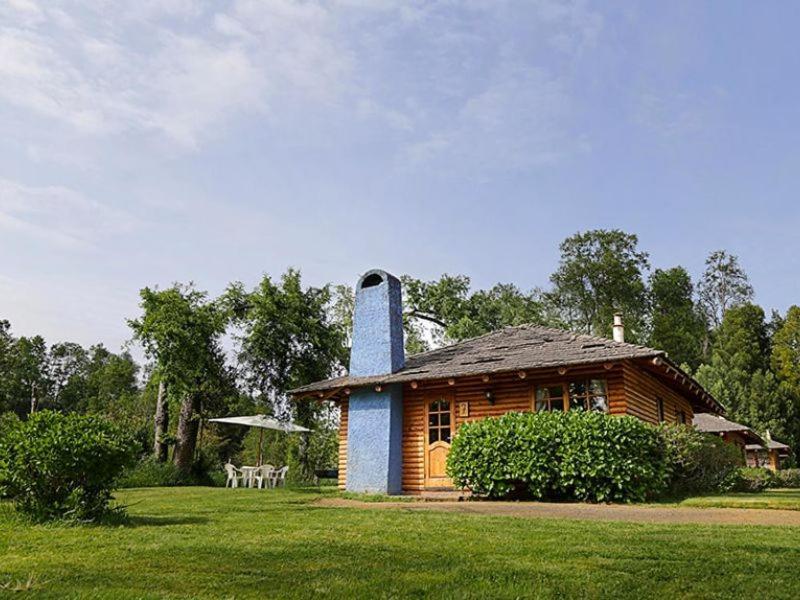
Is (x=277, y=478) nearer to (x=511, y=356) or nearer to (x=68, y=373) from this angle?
(x=511, y=356)

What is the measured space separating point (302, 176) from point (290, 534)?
940 cm

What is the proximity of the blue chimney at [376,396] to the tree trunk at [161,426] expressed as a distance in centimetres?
968

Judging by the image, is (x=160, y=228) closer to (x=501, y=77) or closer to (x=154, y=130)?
(x=154, y=130)

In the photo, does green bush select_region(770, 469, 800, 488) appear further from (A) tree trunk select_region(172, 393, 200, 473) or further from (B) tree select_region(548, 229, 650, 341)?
(A) tree trunk select_region(172, 393, 200, 473)

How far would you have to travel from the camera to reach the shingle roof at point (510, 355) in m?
13.7

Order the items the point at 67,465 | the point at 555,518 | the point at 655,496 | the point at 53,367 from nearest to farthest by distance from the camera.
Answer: the point at 67,465
the point at 555,518
the point at 655,496
the point at 53,367

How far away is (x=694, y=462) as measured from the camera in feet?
43.0

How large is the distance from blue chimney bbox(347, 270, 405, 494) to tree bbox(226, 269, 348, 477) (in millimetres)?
5945

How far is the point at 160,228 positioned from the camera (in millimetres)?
14719

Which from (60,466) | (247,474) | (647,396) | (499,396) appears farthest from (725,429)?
(60,466)

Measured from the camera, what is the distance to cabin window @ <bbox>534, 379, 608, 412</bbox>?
1418 cm

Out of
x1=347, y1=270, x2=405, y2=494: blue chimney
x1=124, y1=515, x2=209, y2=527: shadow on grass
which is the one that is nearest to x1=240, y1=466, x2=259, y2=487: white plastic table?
x1=347, y1=270, x2=405, y2=494: blue chimney

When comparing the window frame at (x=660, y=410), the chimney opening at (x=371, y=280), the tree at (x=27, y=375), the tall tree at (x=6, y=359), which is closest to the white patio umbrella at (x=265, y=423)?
the chimney opening at (x=371, y=280)

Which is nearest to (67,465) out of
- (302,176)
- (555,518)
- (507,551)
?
(507,551)
